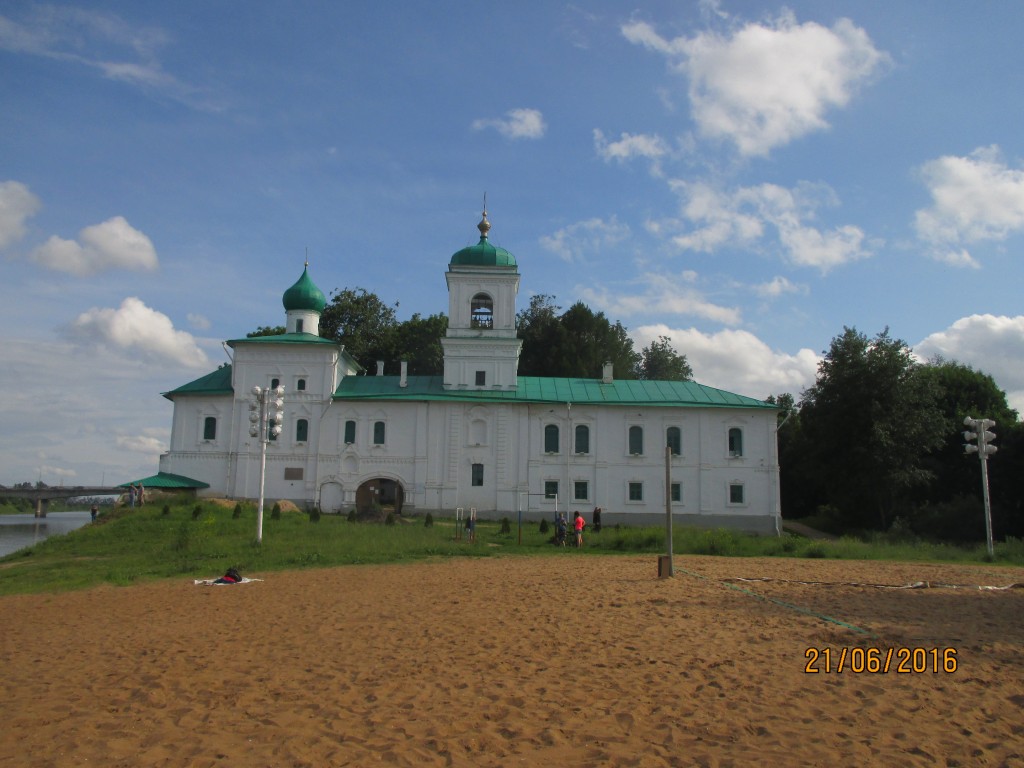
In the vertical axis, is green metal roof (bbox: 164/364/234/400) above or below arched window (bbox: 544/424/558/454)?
above

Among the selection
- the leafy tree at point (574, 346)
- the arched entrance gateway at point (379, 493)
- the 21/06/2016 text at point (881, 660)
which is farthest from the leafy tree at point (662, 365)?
the 21/06/2016 text at point (881, 660)

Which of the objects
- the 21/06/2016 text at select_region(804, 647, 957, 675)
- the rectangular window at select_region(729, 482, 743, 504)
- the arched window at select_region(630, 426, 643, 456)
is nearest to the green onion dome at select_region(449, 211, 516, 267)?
the arched window at select_region(630, 426, 643, 456)

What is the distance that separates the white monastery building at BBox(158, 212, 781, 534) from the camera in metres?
40.2

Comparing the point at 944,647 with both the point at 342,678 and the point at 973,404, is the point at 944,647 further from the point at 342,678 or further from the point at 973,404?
the point at 973,404

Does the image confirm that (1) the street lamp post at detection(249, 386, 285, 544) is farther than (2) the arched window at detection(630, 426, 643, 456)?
No

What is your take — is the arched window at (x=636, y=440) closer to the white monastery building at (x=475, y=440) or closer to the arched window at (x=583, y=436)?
the white monastery building at (x=475, y=440)

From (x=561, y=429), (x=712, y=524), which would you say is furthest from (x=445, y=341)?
(x=712, y=524)

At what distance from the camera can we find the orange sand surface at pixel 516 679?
656 centimetres

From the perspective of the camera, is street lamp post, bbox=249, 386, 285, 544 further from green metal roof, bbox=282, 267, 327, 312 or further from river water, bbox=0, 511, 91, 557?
green metal roof, bbox=282, 267, 327, 312

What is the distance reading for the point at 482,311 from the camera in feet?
139

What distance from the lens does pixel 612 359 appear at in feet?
191

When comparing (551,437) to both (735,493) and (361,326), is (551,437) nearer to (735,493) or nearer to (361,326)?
(735,493)

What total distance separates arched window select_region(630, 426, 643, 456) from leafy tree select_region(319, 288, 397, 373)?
20991 millimetres

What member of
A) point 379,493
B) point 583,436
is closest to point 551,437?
point 583,436
